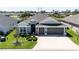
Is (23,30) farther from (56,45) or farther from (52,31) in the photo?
(56,45)

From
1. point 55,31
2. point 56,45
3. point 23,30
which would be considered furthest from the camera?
point 55,31

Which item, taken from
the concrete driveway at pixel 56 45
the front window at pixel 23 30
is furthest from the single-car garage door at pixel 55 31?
the concrete driveway at pixel 56 45

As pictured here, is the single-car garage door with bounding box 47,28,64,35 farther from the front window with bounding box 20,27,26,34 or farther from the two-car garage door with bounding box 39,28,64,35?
the front window with bounding box 20,27,26,34

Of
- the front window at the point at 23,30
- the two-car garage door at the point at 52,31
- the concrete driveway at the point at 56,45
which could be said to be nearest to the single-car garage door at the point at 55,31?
the two-car garage door at the point at 52,31

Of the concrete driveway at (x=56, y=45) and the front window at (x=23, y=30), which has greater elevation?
the front window at (x=23, y=30)

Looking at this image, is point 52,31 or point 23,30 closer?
point 23,30

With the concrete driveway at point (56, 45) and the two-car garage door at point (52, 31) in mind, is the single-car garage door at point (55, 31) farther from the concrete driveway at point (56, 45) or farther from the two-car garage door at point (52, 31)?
the concrete driveway at point (56, 45)

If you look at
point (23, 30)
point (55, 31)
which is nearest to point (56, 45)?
point (55, 31)

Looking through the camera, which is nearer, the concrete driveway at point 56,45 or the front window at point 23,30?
the concrete driveway at point 56,45

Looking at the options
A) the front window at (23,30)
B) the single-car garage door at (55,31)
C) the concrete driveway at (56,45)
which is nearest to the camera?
the concrete driveway at (56,45)

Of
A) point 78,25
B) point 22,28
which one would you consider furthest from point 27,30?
point 78,25

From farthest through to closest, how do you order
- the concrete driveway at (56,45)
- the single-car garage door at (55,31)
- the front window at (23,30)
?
the single-car garage door at (55,31) → the front window at (23,30) → the concrete driveway at (56,45)

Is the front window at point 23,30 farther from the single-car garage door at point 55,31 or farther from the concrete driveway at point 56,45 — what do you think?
the concrete driveway at point 56,45
